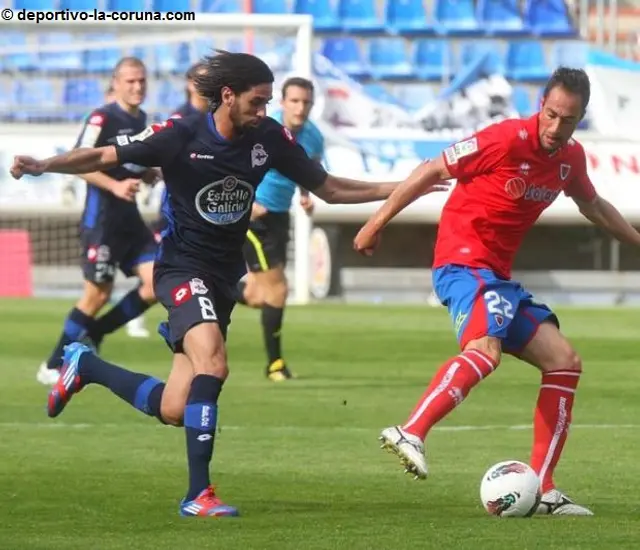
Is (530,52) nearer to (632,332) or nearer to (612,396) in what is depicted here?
(632,332)

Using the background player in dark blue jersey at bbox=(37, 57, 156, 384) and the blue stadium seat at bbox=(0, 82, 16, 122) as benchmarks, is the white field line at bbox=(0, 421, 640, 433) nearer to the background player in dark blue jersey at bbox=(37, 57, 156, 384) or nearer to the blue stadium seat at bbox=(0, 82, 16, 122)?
the background player in dark blue jersey at bbox=(37, 57, 156, 384)

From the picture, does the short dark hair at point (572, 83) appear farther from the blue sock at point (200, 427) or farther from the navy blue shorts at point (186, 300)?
the blue sock at point (200, 427)

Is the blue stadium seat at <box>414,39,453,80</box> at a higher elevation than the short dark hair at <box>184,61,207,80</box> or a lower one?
higher

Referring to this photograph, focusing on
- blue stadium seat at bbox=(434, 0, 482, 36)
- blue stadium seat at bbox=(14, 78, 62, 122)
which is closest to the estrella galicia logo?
blue stadium seat at bbox=(14, 78, 62, 122)

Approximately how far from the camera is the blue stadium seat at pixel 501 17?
93.4ft

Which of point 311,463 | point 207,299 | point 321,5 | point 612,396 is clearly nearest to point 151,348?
point 612,396

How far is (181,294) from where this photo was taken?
7512 mm

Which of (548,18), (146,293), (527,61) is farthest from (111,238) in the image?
(548,18)

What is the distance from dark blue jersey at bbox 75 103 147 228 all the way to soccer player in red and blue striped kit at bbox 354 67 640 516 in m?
5.45

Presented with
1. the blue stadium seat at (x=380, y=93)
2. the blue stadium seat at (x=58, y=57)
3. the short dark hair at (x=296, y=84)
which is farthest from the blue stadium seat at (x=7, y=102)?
the short dark hair at (x=296, y=84)

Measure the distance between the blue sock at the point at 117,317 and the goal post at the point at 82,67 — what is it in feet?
29.0

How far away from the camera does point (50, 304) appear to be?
21.9 m

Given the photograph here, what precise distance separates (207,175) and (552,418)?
1824 millimetres

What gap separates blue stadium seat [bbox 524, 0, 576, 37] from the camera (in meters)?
28.6
